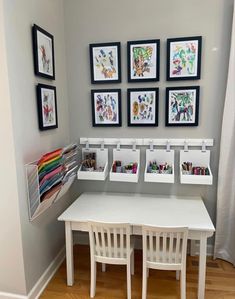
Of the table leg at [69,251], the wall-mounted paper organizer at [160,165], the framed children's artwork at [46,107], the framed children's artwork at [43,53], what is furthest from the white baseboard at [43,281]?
the framed children's artwork at [43,53]

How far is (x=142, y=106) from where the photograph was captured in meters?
2.42

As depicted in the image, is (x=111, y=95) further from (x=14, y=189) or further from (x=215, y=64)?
(x=14, y=189)

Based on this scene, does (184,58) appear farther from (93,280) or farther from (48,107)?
(93,280)

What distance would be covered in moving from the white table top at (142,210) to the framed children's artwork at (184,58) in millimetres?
1156

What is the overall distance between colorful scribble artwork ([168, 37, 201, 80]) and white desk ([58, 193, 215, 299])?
3.85 feet

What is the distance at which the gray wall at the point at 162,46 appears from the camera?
Result: 2.23 m

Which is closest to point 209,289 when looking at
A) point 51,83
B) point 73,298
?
point 73,298

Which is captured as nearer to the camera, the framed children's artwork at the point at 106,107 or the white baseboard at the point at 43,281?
the white baseboard at the point at 43,281

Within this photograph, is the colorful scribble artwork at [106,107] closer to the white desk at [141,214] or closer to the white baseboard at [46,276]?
the white desk at [141,214]

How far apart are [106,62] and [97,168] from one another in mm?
1050

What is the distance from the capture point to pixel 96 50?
2.43m

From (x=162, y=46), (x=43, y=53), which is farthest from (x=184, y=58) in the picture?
(x=43, y=53)

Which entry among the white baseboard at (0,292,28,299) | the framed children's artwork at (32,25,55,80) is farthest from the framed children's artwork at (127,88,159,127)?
the white baseboard at (0,292,28,299)

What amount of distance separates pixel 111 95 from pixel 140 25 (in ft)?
2.28
